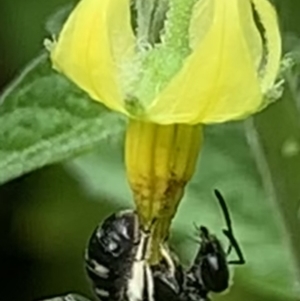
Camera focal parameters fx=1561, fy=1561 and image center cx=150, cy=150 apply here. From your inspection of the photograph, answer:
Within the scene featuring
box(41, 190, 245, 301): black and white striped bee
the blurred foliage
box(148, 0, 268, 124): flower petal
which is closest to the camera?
box(148, 0, 268, 124): flower petal

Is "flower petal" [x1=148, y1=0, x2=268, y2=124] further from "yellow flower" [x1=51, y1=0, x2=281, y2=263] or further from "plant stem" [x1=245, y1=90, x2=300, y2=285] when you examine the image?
"plant stem" [x1=245, y1=90, x2=300, y2=285]

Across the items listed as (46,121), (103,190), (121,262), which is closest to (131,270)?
(121,262)

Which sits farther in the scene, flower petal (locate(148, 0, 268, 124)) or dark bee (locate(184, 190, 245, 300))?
dark bee (locate(184, 190, 245, 300))

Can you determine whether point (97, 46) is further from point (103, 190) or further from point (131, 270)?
point (103, 190)

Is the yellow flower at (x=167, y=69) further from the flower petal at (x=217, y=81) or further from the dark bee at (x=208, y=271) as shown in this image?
the dark bee at (x=208, y=271)

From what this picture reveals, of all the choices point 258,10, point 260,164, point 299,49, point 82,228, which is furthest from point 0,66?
point 258,10

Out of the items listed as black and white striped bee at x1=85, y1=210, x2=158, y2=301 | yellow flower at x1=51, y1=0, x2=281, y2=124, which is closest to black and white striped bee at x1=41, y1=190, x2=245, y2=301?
black and white striped bee at x1=85, y1=210, x2=158, y2=301
